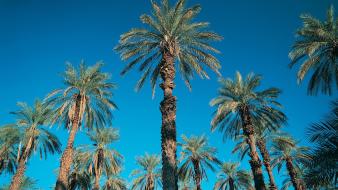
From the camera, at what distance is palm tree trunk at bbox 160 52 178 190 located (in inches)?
543

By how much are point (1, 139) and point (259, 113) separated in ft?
84.4

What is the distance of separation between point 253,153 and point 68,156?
1373 cm

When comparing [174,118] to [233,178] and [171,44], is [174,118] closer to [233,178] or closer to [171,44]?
[171,44]

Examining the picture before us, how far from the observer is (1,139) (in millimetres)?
32375

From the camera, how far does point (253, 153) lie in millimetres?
23953

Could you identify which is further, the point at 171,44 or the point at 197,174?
the point at 197,174

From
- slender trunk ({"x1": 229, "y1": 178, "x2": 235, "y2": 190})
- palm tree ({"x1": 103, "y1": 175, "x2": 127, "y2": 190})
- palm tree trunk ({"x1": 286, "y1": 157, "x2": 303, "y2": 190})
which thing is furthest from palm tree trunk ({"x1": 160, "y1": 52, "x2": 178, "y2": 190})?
palm tree ({"x1": 103, "y1": 175, "x2": 127, "y2": 190})

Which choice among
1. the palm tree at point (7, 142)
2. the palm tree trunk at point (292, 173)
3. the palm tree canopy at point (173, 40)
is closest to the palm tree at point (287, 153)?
the palm tree trunk at point (292, 173)

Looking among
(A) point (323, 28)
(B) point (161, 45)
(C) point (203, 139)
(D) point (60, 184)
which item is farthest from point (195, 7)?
(C) point (203, 139)

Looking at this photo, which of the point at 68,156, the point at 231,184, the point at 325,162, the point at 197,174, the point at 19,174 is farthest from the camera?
the point at 231,184

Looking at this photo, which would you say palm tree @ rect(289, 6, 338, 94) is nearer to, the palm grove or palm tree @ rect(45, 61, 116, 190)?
the palm grove

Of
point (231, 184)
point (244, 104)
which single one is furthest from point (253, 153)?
point (231, 184)

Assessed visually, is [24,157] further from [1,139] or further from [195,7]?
A: [195,7]

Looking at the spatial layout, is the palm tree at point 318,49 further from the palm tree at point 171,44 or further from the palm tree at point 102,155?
the palm tree at point 102,155
